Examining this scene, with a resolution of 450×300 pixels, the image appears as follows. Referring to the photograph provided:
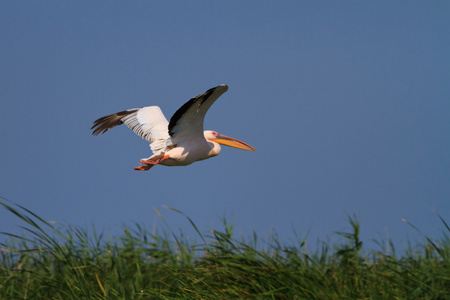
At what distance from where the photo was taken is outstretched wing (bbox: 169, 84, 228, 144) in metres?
6.98

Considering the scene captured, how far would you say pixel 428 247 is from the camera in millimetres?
8008

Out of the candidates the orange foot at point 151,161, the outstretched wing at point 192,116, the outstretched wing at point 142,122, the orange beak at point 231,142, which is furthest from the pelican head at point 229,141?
the orange foot at point 151,161

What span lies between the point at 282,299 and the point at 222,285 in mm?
713

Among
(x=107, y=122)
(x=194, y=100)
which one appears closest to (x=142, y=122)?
(x=107, y=122)

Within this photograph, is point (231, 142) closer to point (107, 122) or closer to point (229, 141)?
point (229, 141)

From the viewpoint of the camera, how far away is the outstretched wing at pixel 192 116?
6977 millimetres

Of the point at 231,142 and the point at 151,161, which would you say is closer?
the point at 151,161

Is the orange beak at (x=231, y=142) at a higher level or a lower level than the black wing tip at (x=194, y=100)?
higher

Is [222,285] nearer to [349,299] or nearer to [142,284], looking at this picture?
[349,299]

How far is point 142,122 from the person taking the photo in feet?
32.0

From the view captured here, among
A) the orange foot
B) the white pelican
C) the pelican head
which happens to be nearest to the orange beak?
the pelican head

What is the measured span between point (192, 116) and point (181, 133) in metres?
0.47

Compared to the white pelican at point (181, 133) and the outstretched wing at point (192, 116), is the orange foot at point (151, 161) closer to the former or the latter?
the white pelican at point (181, 133)

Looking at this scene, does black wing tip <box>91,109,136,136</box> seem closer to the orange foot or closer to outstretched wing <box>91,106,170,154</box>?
outstretched wing <box>91,106,170,154</box>
